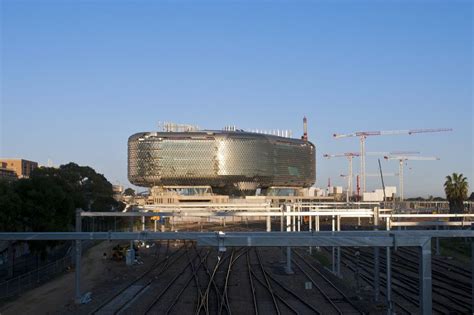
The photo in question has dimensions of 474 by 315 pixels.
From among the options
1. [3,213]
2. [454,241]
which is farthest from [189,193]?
[3,213]

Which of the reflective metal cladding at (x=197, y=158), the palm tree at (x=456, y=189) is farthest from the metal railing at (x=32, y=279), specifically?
the reflective metal cladding at (x=197, y=158)

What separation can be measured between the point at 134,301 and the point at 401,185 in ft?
578

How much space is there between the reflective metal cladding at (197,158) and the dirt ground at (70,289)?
117671 millimetres

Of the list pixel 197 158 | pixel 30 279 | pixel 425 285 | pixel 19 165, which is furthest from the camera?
pixel 197 158

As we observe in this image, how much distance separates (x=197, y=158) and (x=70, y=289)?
438 feet

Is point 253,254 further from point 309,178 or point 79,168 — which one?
point 309,178

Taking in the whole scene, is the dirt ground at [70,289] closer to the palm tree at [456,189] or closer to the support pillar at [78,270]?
the support pillar at [78,270]

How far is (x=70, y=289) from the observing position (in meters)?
27.8

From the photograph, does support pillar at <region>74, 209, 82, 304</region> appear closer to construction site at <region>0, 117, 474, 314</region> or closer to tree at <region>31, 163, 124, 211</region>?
construction site at <region>0, 117, 474, 314</region>

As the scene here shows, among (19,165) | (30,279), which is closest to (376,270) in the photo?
(30,279)

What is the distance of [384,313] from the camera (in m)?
20.4

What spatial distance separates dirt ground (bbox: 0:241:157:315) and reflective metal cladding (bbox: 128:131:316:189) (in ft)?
386

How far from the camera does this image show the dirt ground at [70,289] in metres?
22.7

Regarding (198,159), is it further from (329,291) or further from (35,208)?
(329,291)
